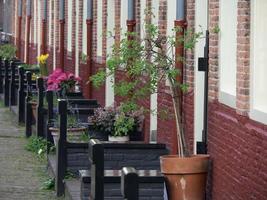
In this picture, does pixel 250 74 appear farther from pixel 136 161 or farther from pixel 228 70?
pixel 136 161

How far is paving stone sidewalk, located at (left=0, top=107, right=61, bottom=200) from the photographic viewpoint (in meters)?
13.6

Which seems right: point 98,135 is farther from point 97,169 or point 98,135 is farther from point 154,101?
point 97,169

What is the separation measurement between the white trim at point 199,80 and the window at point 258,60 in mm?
2041

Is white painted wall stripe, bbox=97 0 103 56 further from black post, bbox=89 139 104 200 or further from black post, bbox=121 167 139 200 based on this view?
black post, bbox=121 167 139 200

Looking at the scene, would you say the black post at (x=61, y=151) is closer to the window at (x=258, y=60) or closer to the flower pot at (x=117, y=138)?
the flower pot at (x=117, y=138)

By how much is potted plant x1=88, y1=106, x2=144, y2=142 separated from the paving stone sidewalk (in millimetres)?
1024

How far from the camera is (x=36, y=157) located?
17.3 metres

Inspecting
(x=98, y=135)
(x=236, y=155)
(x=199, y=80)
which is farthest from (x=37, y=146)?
(x=236, y=155)

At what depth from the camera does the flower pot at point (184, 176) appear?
9844 millimetres

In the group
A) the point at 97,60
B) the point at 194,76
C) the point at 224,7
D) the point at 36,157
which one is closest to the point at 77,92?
the point at 97,60

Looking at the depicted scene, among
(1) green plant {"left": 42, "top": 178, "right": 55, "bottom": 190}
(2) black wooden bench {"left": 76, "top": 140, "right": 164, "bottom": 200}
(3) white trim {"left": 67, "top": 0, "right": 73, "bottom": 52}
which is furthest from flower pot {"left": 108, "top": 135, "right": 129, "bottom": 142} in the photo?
(3) white trim {"left": 67, "top": 0, "right": 73, "bottom": 52}

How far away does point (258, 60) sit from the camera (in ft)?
29.1

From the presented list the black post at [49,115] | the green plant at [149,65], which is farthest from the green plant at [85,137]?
the green plant at [149,65]

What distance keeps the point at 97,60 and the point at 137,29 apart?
4.81m
